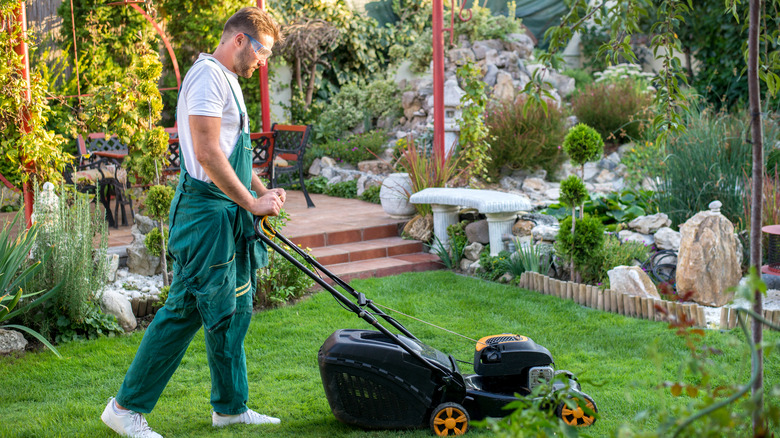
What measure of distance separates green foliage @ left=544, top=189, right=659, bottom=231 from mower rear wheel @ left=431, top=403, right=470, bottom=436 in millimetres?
3848

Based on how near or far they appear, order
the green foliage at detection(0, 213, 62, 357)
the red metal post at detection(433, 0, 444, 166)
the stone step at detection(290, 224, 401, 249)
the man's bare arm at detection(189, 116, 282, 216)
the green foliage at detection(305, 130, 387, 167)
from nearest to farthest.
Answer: the man's bare arm at detection(189, 116, 282, 216)
the green foliage at detection(0, 213, 62, 357)
the stone step at detection(290, 224, 401, 249)
the red metal post at detection(433, 0, 444, 166)
the green foliage at detection(305, 130, 387, 167)

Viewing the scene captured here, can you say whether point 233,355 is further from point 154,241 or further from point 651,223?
point 651,223

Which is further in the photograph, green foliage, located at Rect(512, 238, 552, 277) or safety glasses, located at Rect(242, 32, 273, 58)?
green foliage, located at Rect(512, 238, 552, 277)

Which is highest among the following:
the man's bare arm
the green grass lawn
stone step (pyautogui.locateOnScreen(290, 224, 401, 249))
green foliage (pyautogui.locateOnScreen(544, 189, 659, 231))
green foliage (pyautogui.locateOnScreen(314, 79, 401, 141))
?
green foliage (pyautogui.locateOnScreen(314, 79, 401, 141))

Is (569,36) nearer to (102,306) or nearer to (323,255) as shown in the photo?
(102,306)

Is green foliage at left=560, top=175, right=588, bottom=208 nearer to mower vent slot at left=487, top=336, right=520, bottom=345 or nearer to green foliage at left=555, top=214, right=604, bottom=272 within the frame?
green foliage at left=555, top=214, right=604, bottom=272

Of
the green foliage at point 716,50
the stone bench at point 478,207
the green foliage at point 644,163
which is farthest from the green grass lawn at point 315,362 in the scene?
the green foliage at point 716,50

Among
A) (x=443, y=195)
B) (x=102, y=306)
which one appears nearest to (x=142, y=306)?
(x=102, y=306)

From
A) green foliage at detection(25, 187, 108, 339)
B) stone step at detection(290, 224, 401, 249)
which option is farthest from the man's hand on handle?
stone step at detection(290, 224, 401, 249)

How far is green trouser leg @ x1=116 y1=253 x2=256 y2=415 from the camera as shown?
3.01m

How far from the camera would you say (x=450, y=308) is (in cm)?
522

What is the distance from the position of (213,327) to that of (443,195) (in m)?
3.79

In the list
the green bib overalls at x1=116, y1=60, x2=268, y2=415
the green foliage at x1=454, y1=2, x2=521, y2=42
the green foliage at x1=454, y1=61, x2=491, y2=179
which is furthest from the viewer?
the green foliage at x1=454, y1=2, x2=521, y2=42

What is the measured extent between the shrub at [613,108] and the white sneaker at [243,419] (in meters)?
7.93
